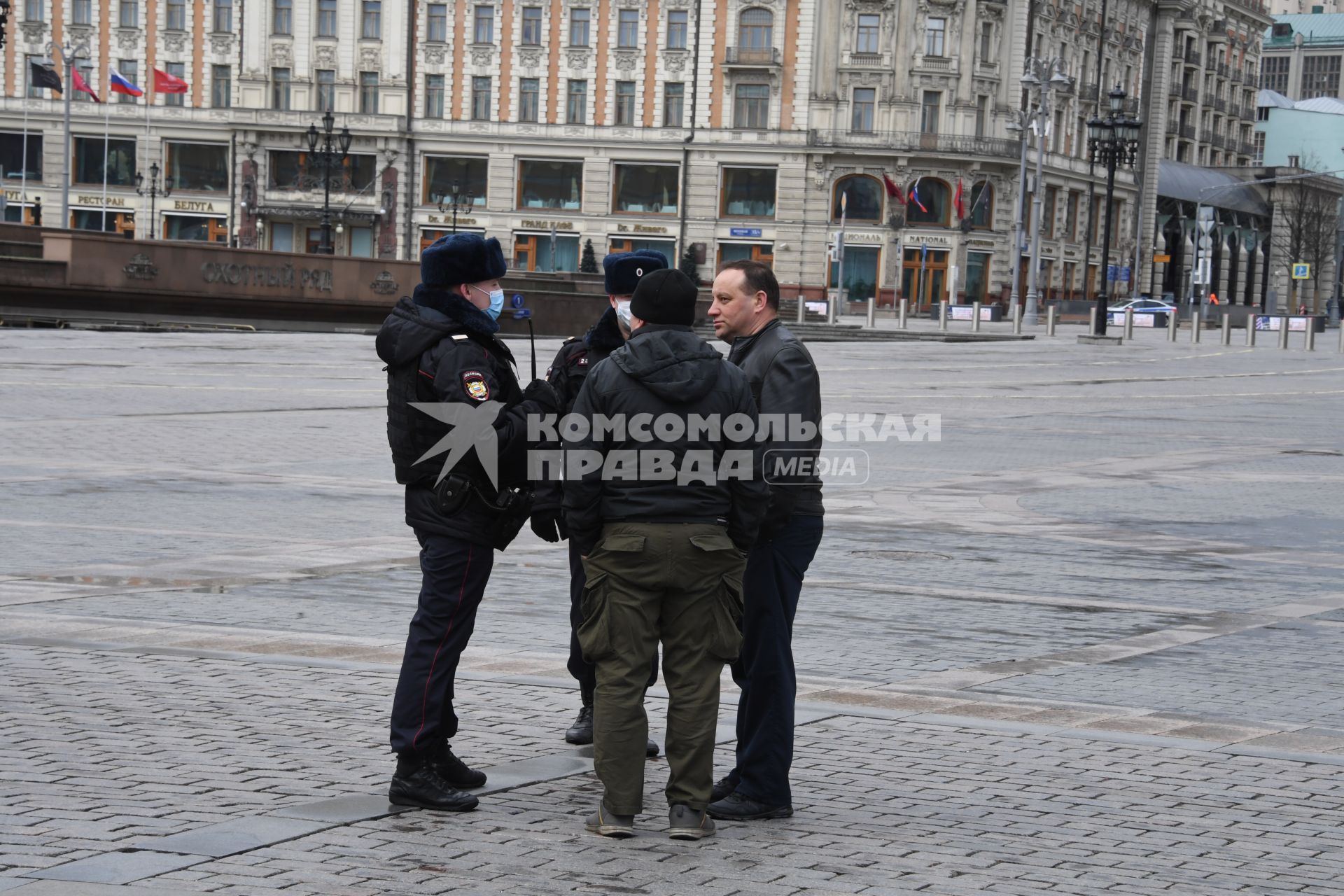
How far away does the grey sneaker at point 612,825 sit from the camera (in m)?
5.38

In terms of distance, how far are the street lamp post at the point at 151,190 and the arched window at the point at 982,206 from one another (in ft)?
114

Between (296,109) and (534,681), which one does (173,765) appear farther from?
(296,109)

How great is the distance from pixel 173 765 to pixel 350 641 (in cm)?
234

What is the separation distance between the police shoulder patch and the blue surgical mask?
269 millimetres

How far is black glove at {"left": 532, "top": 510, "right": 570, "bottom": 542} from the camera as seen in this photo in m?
5.63

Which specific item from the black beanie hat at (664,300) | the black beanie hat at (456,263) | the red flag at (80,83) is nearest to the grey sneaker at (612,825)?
the black beanie hat at (664,300)

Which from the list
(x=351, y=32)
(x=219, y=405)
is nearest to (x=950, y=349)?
(x=219, y=405)

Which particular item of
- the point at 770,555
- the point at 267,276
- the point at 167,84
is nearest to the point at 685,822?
the point at 770,555

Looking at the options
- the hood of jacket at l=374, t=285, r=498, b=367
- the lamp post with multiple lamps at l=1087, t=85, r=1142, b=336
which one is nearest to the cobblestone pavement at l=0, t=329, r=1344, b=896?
the hood of jacket at l=374, t=285, r=498, b=367

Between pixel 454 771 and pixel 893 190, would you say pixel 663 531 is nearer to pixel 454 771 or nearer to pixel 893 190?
pixel 454 771

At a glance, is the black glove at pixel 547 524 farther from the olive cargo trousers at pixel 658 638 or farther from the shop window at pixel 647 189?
the shop window at pixel 647 189

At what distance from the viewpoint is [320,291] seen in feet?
142

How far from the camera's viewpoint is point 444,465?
18.7 feet

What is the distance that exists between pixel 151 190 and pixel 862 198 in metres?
30.3
